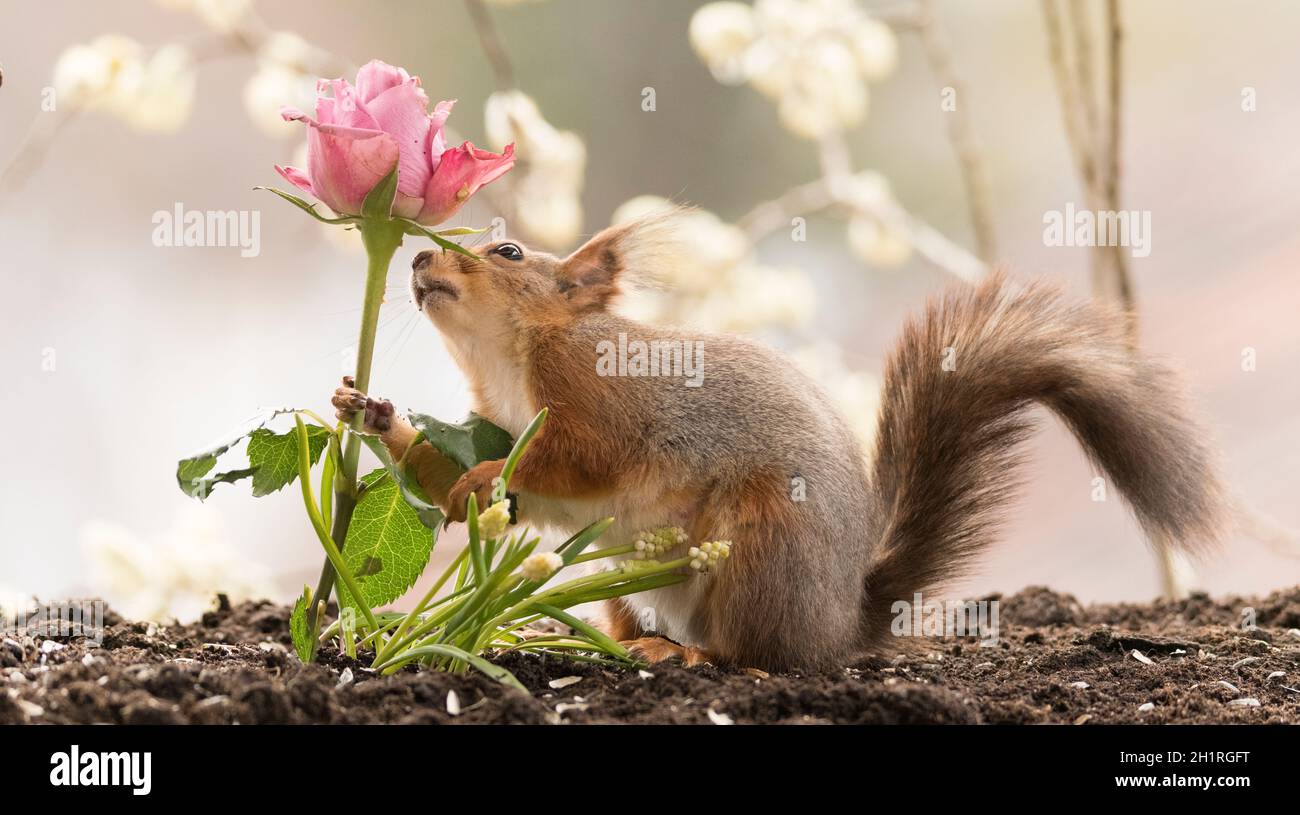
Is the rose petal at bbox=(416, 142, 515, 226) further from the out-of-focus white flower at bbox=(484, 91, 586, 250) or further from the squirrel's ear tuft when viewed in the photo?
the out-of-focus white flower at bbox=(484, 91, 586, 250)

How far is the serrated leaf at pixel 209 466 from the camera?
1526mm

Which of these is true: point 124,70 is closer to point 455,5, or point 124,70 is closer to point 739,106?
point 455,5

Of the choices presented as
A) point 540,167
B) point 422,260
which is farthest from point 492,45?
point 422,260

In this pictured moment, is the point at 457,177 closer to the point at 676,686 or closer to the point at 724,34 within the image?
the point at 676,686

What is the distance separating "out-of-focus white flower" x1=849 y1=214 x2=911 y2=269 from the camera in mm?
3307

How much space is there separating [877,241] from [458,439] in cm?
196

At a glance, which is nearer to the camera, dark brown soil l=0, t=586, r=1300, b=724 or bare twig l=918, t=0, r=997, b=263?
dark brown soil l=0, t=586, r=1300, b=724

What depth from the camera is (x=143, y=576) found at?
9.13ft

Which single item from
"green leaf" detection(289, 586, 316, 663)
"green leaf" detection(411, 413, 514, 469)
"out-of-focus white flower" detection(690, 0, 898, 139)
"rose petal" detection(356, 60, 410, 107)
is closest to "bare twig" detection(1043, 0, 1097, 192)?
"out-of-focus white flower" detection(690, 0, 898, 139)

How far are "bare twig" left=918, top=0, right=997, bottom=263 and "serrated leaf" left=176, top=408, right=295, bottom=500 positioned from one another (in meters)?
2.17

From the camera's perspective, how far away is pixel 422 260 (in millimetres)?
1958

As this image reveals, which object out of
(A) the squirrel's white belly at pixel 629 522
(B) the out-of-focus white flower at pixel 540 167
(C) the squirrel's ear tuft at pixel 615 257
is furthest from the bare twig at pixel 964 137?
(A) the squirrel's white belly at pixel 629 522

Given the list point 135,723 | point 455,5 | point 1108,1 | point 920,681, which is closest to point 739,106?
point 455,5
